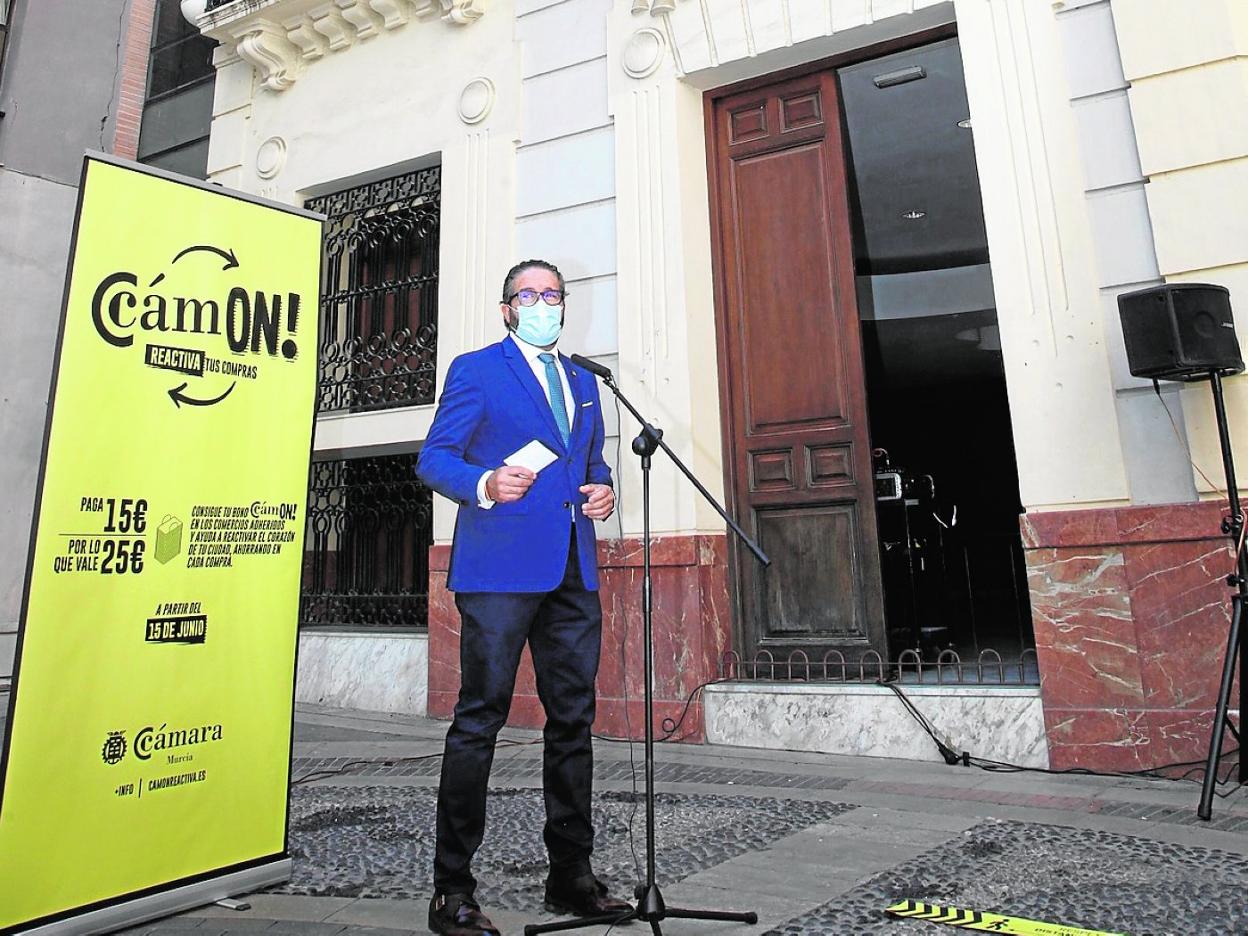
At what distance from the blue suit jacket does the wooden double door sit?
2.96 metres

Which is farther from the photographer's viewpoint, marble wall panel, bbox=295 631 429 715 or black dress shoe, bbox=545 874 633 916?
marble wall panel, bbox=295 631 429 715

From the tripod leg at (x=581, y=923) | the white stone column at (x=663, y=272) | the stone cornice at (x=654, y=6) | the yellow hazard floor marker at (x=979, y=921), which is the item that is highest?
the stone cornice at (x=654, y=6)

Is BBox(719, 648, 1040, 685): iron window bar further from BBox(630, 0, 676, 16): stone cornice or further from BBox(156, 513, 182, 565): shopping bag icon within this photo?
BBox(630, 0, 676, 16): stone cornice

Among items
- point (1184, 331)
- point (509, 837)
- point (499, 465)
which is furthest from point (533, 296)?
point (1184, 331)

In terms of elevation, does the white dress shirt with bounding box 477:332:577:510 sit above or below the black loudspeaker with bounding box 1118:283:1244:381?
below

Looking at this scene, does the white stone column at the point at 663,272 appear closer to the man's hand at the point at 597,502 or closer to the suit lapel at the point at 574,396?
the suit lapel at the point at 574,396

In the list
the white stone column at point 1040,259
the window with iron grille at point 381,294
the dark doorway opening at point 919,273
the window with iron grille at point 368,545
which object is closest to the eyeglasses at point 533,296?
the white stone column at point 1040,259

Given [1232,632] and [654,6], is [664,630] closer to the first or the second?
[1232,632]

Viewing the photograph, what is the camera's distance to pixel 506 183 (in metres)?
6.50

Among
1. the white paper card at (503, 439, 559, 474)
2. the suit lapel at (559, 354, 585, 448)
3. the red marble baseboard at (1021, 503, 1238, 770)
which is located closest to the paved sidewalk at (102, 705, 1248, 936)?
the red marble baseboard at (1021, 503, 1238, 770)

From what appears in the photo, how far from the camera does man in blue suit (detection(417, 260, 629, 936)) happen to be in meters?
2.43

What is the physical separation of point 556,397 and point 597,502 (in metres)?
0.42

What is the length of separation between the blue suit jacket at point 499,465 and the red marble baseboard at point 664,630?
2.60 meters

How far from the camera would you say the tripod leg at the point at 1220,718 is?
340cm
